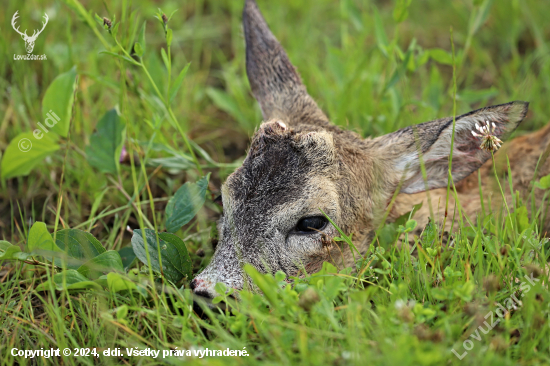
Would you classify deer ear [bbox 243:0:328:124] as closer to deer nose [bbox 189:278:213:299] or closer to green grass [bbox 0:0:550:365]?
green grass [bbox 0:0:550:365]

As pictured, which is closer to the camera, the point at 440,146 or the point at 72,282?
the point at 72,282

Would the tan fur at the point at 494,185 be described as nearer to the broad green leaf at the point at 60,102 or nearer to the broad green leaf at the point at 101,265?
the broad green leaf at the point at 101,265

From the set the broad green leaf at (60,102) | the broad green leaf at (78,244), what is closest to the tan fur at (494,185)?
the broad green leaf at (78,244)

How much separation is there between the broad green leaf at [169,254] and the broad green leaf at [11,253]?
60 cm

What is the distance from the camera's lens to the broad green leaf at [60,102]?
3504 mm

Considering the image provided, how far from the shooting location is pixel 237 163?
159 inches

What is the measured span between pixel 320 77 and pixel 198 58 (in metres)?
1.59

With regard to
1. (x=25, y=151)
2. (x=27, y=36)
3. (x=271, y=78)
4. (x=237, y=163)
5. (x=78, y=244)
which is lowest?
(x=78, y=244)

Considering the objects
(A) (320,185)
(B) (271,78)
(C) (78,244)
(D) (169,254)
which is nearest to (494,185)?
(A) (320,185)

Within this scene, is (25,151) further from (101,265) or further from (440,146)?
(440,146)

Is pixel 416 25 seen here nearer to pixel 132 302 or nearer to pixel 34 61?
pixel 34 61

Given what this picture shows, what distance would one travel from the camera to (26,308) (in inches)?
110

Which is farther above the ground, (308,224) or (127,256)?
(308,224)

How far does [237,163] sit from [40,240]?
1.72 m
